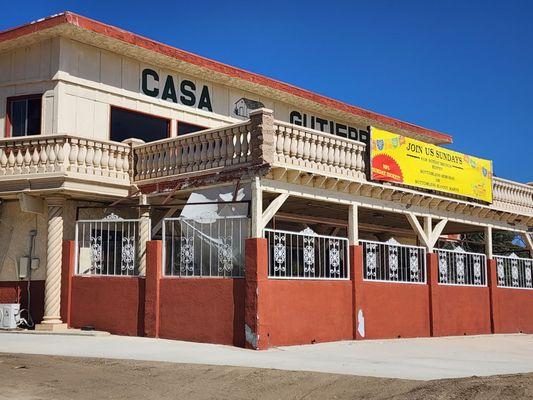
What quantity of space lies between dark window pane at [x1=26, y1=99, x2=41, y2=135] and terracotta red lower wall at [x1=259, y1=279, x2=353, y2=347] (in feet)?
24.3

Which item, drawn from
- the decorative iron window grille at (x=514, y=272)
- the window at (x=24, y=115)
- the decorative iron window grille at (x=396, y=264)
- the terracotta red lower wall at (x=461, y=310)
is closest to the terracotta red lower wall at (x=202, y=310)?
the decorative iron window grille at (x=396, y=264)

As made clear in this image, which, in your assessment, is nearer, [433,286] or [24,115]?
[24,115]

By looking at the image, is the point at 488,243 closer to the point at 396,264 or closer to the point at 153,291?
the point at 396,264

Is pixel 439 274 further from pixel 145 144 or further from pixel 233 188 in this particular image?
pixel 145 144

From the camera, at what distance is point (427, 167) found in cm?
2002

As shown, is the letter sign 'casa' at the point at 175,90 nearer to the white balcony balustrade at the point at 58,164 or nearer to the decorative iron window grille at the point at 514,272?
the white balcony balustrade at the point at 58,164

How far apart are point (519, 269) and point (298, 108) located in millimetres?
8947

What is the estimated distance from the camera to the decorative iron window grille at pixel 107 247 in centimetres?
1641

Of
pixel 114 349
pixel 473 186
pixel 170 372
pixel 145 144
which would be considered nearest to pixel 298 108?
pixel 473 186

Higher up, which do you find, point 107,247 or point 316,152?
point 316,152

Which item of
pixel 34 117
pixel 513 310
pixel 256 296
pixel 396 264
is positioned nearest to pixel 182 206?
pixel 256 296

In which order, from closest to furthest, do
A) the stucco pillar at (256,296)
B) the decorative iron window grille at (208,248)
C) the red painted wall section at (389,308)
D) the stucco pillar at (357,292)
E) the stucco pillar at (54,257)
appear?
1. the stucco pillar at (256,296)
2. the decorative iron window grille at (208,248)
3. the stucco pillar at (54,257)
4. the stucco pillar at (357,292)
5. the red painted wall section at (389,308)

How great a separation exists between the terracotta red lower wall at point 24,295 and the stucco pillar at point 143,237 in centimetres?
259

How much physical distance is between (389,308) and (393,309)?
0.18 m
